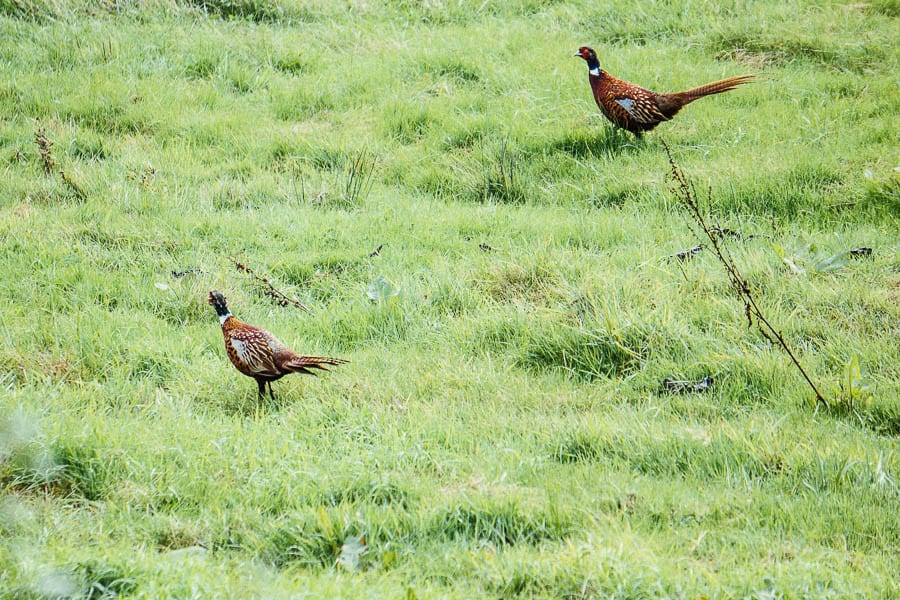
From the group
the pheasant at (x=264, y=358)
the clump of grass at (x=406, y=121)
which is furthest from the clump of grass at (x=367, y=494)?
the clump of grass at (x=406, y=121)

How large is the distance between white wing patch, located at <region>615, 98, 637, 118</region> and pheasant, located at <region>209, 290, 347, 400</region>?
378cm

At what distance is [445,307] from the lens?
5047mm

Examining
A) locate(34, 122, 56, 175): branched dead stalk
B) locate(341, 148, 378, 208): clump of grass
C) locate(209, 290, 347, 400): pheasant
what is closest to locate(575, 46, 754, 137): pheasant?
locate(341, 148, 378, 208): clump of grass

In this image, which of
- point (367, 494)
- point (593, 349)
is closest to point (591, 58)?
point (593, 349)

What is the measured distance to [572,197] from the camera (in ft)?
21.5

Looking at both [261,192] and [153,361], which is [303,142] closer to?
[261,192]

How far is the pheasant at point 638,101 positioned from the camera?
22.6 ft

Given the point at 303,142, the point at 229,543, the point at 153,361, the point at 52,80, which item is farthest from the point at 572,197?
the point at 52,80

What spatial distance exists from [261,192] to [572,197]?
7.77ft

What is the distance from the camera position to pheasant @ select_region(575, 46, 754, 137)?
6902 millimetres

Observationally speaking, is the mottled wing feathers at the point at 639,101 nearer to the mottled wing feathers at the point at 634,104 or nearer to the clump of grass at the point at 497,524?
the mottled wing feathers at the point at 634,104

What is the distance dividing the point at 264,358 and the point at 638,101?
4093mm

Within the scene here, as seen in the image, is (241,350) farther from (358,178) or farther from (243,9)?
(243,9)

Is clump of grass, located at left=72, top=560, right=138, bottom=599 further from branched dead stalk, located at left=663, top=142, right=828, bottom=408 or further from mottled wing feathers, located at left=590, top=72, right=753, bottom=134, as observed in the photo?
mottled wing feathers, located at left=590, top=72, right=753, bottom=134
